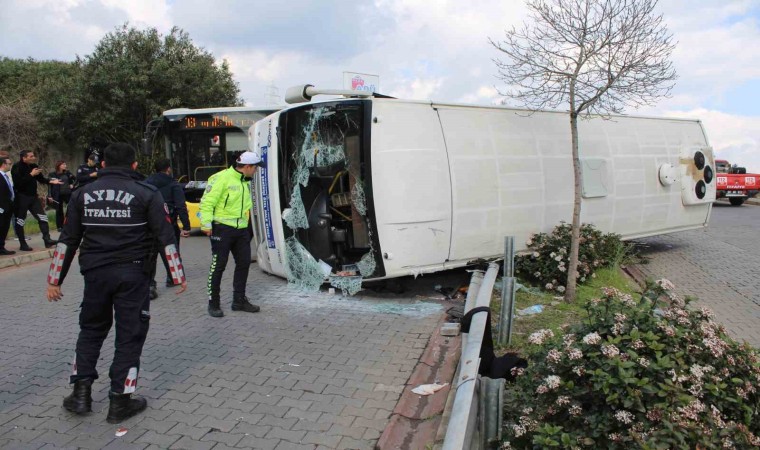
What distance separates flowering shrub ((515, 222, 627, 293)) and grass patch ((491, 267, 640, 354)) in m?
0.17

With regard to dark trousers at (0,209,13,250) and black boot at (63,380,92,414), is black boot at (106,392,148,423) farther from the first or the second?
dark trousers at (0,209,13,250)

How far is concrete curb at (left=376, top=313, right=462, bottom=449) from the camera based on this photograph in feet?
11.7

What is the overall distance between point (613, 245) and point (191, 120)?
1017 centimetres

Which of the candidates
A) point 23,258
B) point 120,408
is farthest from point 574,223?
point 23,258

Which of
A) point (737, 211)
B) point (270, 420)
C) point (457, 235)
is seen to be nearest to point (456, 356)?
point (270, 420)

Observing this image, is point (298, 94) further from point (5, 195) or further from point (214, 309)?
point (5, 195)

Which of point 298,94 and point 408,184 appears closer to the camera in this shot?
point 408,184

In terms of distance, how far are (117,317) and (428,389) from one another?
7.78 ft

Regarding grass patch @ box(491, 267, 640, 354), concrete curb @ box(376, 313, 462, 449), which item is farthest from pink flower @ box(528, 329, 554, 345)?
grass patch @ box(491, 267, 640, 354)

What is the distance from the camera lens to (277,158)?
7.14 m

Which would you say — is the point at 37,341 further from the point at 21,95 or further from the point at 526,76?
the point at 21,95

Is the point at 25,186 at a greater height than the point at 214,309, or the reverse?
the point at 25,186

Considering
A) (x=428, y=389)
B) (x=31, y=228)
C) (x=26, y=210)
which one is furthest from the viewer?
(x=31, y=228)

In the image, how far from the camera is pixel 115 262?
12.2 feet
